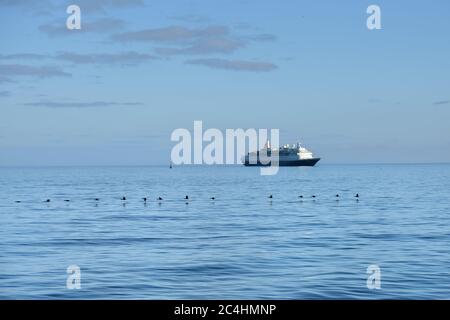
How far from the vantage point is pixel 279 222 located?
50875mm

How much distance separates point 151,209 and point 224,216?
39.9 feet

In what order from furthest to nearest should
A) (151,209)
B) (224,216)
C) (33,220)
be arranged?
(151,209) → (224,216) → (33,220)

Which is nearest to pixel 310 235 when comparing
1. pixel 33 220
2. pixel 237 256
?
pixel 237 256

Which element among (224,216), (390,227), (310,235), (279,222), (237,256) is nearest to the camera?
(237,256)

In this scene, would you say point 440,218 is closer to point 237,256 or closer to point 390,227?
point 390,227

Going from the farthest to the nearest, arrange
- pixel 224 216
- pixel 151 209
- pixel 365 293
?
pixel 151 209 → pixel 224 216 → pixel 365 293

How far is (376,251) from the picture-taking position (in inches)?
1220

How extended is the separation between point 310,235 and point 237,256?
37.6 ft
